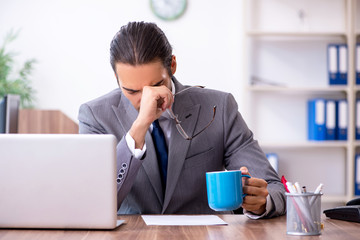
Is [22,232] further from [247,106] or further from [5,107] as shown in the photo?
[247,106]

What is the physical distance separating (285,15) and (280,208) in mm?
2771

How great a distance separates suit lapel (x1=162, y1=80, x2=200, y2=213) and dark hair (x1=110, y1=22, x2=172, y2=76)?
18cm

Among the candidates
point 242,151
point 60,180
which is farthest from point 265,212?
point 60,180

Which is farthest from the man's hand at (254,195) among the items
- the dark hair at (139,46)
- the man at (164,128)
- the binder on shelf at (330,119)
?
the binder on shelf at (330,119)

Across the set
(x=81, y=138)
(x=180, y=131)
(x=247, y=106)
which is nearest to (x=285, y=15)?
(x=247, y=106)

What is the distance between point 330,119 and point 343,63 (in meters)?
0.42

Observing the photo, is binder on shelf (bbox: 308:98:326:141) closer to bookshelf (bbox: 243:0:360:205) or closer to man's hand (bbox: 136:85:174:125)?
bookshelf (bbox: 243:0:360:205)

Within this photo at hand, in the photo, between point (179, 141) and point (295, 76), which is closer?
point (179, 141)

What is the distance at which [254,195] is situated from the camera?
1406mm

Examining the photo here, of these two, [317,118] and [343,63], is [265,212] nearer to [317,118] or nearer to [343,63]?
[317,118]

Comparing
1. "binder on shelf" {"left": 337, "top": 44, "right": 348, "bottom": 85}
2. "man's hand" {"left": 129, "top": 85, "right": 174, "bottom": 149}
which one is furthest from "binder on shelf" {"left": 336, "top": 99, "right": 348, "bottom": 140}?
"man's hand" {"left": 129, "top": 85, "right": 174, "bottom": 149}

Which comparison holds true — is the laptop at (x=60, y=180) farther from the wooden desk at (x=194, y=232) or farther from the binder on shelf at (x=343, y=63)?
the binder on shelf at (x=343, y=63)

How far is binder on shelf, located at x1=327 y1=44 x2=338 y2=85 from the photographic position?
12.2ft

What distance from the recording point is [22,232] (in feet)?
3.99
